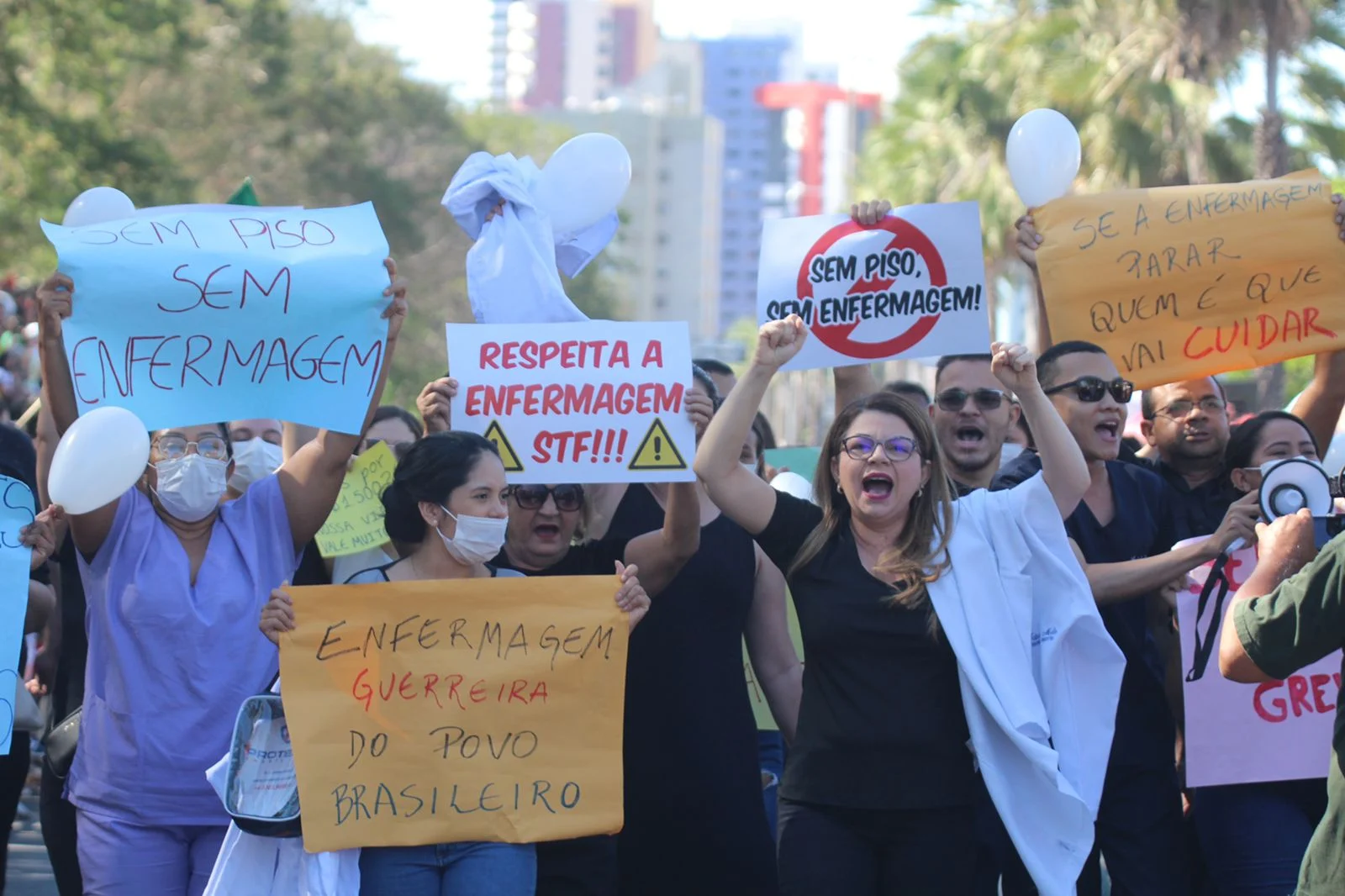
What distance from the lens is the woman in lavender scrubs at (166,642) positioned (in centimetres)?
440

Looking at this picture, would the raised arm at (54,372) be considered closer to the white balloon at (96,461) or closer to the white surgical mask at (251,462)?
the white balloon at (96,461)

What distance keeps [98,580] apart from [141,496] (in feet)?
0.83

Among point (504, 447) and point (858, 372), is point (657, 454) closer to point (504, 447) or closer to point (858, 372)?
point (504, 447)

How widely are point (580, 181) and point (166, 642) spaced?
2.22 m

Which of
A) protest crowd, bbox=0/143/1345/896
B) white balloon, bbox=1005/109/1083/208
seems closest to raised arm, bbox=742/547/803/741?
protest crowd, bbox=0/143/1345/896

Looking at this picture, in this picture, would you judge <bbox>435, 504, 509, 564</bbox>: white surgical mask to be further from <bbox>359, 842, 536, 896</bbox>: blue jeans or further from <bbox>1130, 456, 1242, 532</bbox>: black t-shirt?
<bbox>1130, 456, 1242, 532</bbox>: black t-shirt

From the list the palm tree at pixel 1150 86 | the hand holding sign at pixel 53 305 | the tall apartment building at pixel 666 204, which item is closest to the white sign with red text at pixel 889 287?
the hand holding sign at pixel 53 305

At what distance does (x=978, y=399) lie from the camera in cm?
571

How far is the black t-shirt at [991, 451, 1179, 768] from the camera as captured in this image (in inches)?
197

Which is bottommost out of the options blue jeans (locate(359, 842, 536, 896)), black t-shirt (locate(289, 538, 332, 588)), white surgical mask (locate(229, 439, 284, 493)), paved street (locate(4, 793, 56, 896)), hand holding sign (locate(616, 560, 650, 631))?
paved street (locate(4, 793, 56, 896))

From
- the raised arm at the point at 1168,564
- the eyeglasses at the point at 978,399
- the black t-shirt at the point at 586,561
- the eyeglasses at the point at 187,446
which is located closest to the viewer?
the eyeglasses at the point at 187,446

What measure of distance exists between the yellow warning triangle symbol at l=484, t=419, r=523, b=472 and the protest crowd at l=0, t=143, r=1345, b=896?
1 centimetres

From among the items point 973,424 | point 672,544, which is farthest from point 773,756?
point 672,544

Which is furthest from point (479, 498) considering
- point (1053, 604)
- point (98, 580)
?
point (1053, 604)
